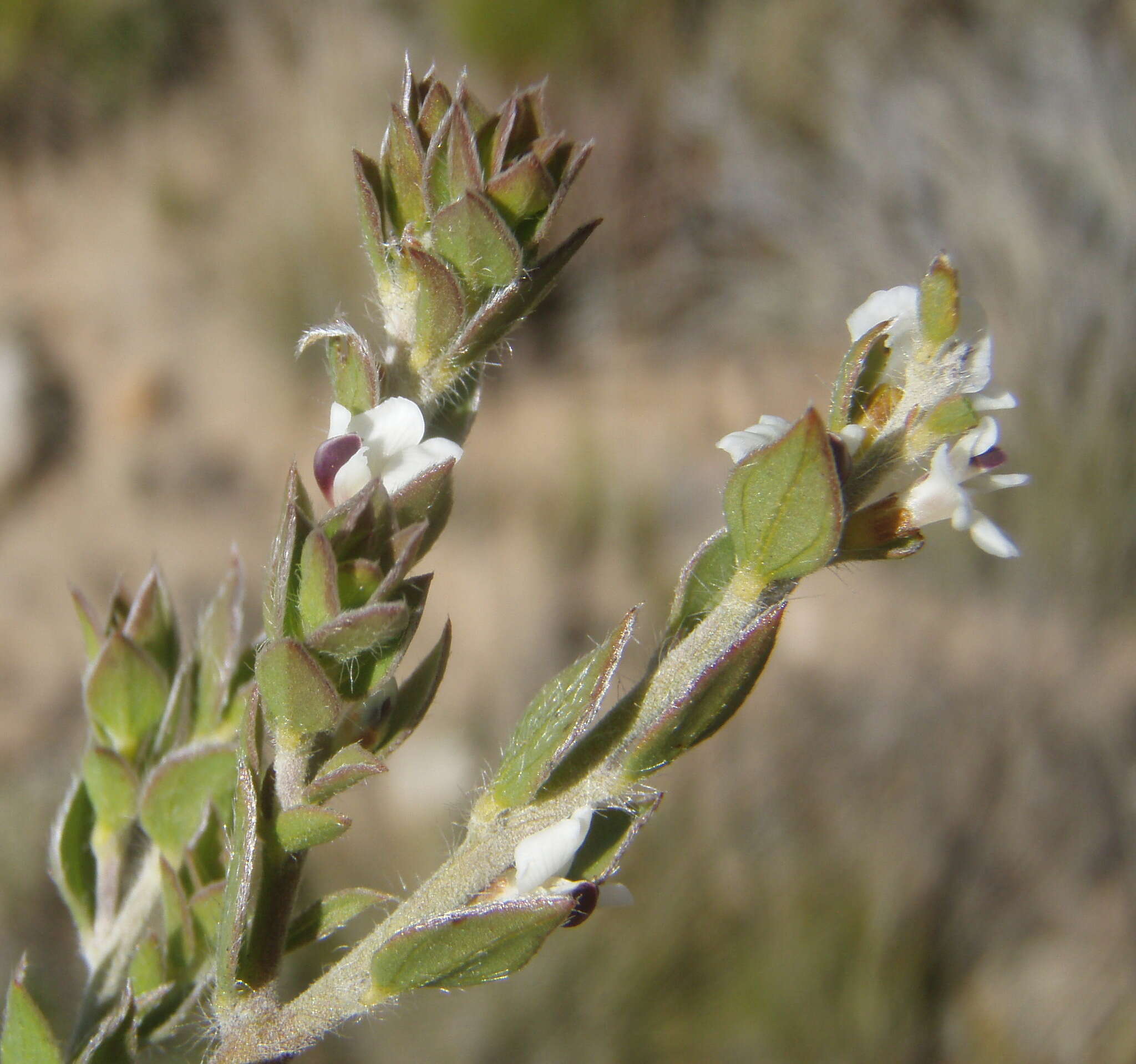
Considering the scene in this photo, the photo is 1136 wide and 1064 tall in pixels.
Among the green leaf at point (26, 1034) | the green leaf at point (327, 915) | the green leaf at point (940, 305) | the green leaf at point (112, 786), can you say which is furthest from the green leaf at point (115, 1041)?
the green leaf at point (940, 305)

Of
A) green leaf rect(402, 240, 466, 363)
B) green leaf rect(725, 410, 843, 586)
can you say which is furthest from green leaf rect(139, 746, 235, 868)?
green leaf rect(725, 410, 843, 586)

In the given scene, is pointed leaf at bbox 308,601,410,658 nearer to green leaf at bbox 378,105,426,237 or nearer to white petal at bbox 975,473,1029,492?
green leaf at bbox 378,105,426,237

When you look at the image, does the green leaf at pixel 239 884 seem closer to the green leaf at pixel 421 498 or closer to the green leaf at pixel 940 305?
the green leaf at pixel 421 498

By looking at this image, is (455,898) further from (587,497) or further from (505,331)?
(587,497)

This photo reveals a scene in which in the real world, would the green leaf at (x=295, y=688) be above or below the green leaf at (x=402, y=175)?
below

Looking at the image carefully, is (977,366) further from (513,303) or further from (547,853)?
(547,853)

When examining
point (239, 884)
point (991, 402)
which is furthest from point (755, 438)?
point (239, 884)

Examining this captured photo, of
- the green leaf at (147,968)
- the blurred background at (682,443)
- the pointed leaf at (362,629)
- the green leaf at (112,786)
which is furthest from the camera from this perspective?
the blurred background at (682,443)
